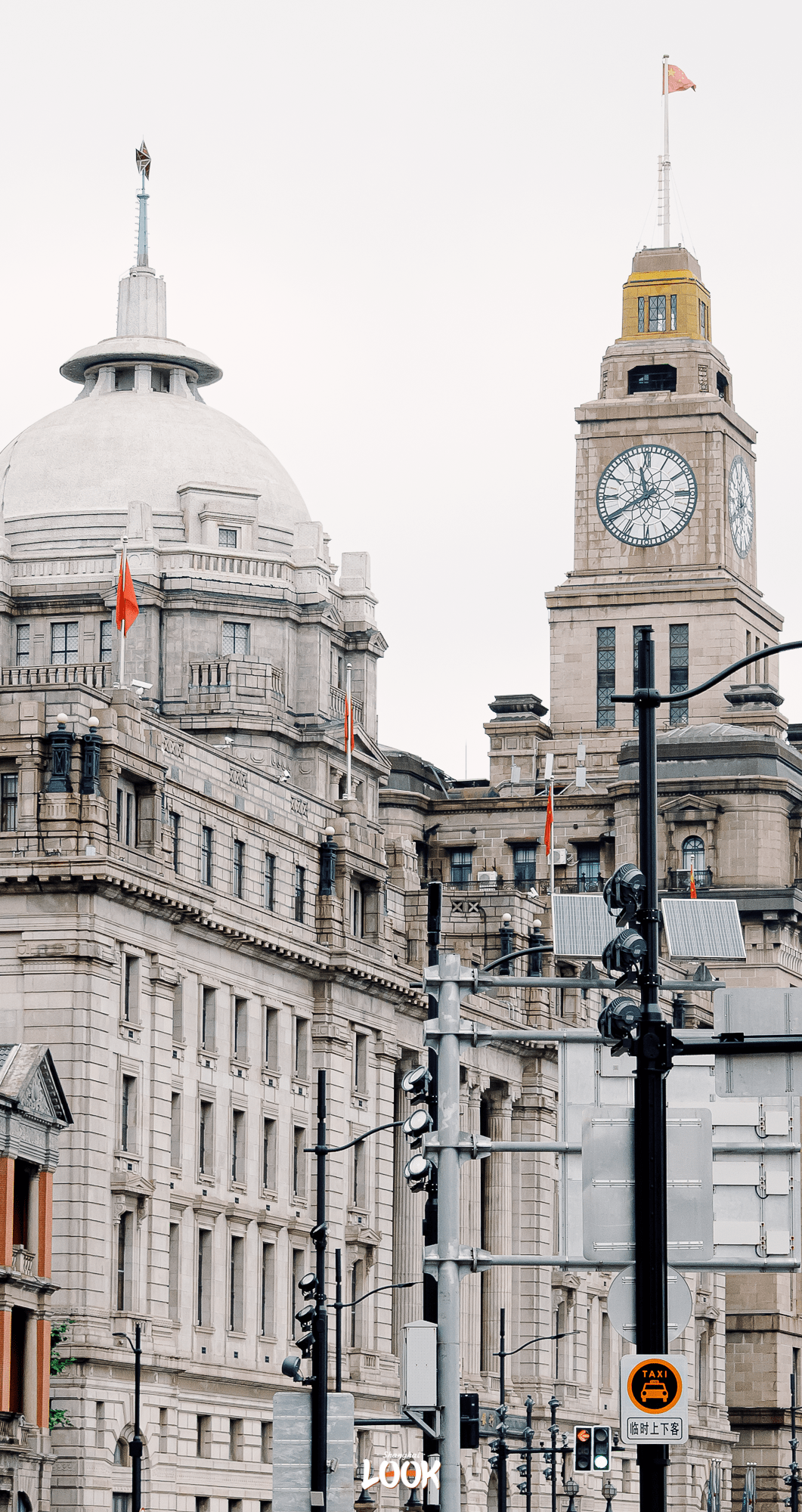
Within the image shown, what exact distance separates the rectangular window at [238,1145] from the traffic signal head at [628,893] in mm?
70875

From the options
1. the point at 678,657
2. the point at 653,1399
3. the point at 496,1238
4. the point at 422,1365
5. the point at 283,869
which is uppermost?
the point at 678,657

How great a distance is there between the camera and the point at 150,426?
14562cm

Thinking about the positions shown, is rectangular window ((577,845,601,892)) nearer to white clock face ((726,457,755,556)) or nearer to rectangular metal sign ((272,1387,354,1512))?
white clock face ((726,457,755,556))

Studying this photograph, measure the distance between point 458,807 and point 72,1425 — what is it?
3454 inches

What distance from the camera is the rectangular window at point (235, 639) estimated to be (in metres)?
142

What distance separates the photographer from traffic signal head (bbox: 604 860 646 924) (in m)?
30.3

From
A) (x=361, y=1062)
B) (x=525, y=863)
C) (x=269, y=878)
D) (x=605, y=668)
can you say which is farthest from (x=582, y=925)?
(x=605, y=668)

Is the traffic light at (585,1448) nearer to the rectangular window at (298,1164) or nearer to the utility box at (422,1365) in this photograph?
the rectangular window at (298,1164)

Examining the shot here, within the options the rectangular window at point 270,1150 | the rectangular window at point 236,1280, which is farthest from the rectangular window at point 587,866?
the rectangular window at point 236,1280

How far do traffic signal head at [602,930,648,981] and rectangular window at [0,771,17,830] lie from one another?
59.8 metres

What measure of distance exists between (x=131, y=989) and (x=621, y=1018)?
208 ft

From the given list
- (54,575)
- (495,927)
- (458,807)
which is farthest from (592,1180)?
(458,807)

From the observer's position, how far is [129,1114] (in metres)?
91.1

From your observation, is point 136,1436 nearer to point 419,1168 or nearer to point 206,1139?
point 206,1139
